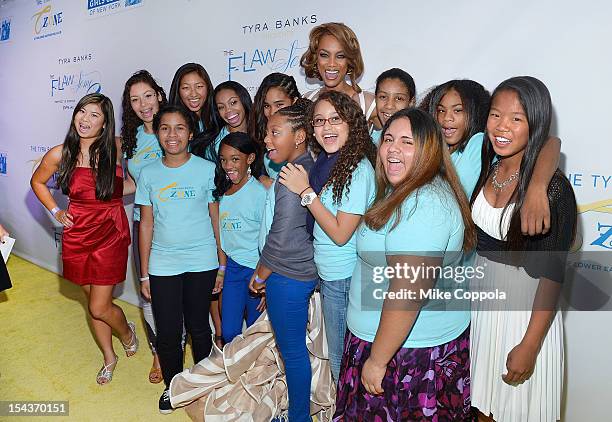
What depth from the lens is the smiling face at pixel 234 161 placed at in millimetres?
2354

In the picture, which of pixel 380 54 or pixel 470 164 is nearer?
pixel 470 164

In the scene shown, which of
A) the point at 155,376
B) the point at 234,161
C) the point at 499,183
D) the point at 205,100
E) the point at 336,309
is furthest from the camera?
the point at 155,376

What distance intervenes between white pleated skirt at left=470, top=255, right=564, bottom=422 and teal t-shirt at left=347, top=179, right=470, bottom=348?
0.34 ft

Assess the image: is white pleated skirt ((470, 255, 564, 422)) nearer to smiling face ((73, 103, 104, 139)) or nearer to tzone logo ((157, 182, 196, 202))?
tzone logo ((157, 182, 196, 202))

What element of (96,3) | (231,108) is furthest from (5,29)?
(231,108)

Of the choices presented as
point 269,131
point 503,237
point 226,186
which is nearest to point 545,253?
point 503,237

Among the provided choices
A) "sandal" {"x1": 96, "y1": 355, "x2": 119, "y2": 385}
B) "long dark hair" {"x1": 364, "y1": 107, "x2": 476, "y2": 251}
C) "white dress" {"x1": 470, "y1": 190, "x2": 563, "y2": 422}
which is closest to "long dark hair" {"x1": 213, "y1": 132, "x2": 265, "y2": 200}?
"long dark hair" {"x1": 364, "y1": 107, "x2": 476, "y2": 251}

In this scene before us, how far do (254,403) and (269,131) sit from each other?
1.34 meters

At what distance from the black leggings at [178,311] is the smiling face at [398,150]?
132 centimetres

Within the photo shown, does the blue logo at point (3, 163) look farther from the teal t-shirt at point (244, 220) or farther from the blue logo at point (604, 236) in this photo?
the blue logo at point (604, 236)

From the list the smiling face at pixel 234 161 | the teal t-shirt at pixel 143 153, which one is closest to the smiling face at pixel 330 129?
the smiling face at pixel 234 161

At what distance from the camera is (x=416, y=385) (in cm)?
152

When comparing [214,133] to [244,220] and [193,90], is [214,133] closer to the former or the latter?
[193,90]

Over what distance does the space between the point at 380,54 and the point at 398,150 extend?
125 cm
